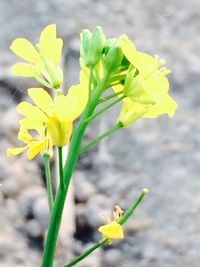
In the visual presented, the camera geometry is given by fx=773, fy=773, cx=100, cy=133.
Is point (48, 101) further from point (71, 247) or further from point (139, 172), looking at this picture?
point (139, 172)

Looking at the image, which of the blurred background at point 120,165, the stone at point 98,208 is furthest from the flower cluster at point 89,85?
the stone at point 98,208

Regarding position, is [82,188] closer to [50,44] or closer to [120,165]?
[120,165]

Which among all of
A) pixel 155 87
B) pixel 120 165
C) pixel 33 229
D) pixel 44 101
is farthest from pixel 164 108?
pixel 120 165

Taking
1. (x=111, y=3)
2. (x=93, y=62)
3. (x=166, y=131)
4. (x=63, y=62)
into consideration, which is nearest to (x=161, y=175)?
(x=166, y=131)

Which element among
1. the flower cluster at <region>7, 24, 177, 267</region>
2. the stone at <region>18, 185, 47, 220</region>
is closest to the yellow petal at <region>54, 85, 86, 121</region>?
the flower cluster at <region>7, 24, 177, 267</region>

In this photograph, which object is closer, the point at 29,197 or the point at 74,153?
the point at 74,153

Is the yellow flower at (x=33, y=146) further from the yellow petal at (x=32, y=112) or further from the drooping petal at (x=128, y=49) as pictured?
the drooping petal at (x=128, y=49)
